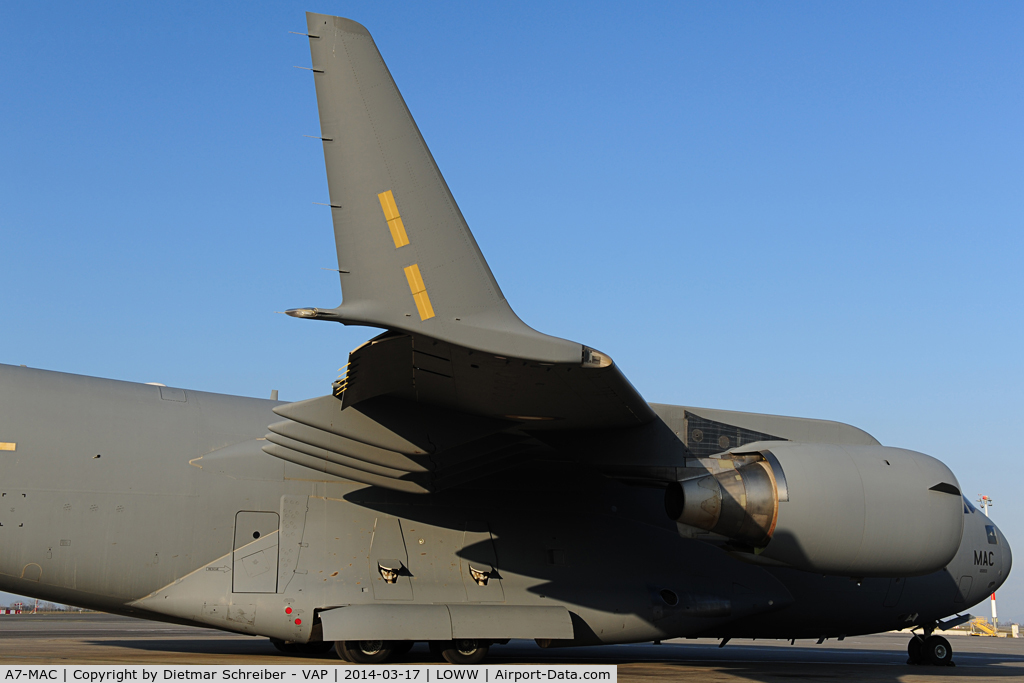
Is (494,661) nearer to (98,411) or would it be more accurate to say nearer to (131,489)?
(131,489)

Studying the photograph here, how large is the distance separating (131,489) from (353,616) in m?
2.95

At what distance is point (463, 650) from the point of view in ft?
32.3

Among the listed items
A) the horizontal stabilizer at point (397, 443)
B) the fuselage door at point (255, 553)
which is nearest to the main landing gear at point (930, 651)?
the horizontal stabilizer at point (397, 443)

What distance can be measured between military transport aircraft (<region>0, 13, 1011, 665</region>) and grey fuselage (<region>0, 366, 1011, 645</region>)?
0.09 ft

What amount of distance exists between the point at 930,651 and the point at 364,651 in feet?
27.6

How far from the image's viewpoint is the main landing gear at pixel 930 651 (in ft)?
40.5

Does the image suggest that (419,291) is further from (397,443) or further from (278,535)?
(278,535)

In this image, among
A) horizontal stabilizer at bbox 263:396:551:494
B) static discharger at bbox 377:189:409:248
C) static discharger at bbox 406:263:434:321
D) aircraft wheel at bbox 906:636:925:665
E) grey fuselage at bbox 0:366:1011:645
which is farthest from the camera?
aircraft wheel at bbox 906:636:925:665

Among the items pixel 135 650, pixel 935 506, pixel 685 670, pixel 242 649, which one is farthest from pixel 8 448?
pixel 935 506

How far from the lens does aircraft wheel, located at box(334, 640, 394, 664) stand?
9664mm

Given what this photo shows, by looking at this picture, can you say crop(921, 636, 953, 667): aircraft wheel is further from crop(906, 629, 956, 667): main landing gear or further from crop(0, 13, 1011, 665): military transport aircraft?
crop(0, 13, 1011, 665): military transport aircraft

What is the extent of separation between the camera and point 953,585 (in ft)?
40.0

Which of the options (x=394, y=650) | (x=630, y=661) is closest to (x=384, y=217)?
(x=394, y=650)
